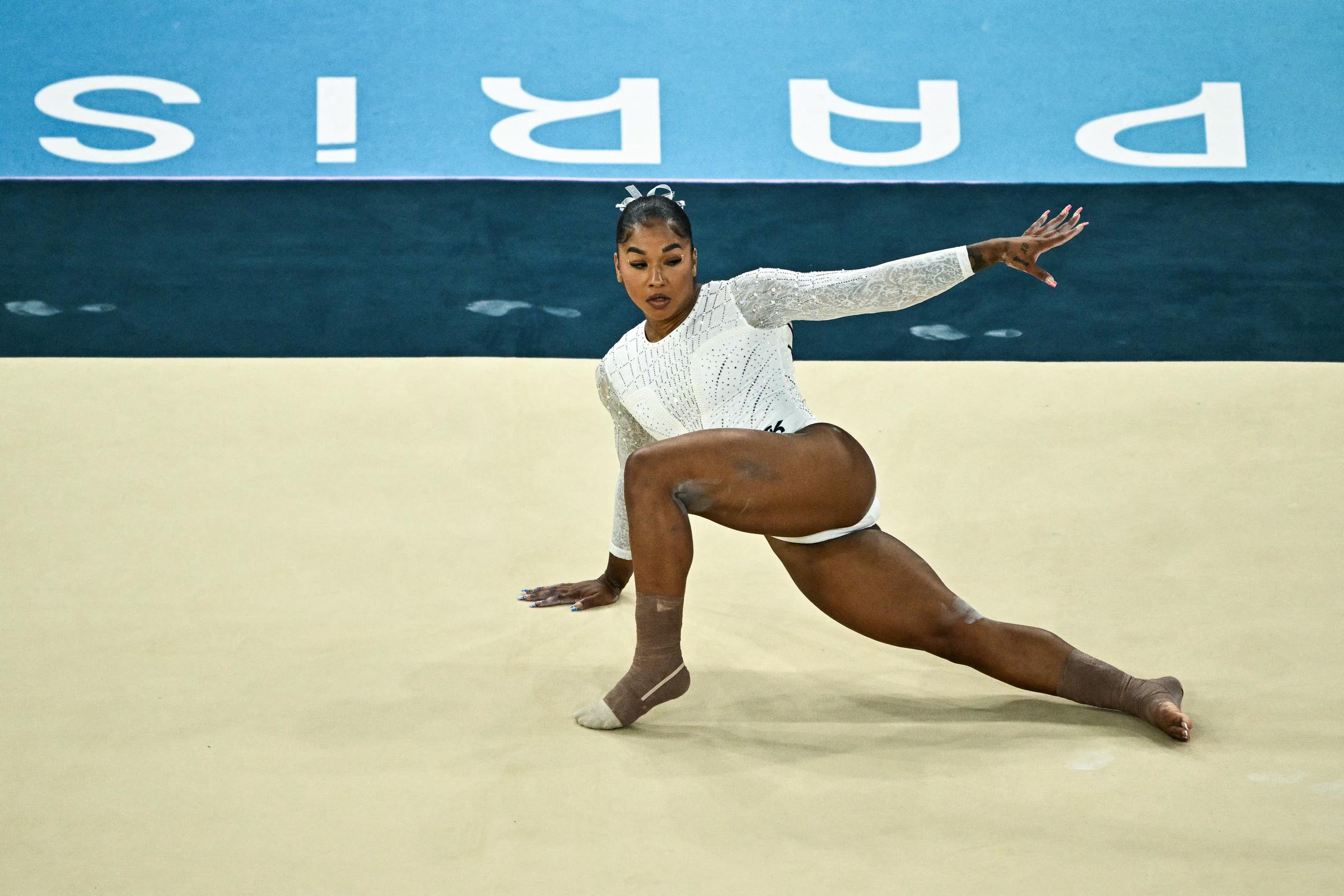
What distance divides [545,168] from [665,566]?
2.75m

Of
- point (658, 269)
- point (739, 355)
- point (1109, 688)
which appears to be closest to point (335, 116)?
point (658, 269)

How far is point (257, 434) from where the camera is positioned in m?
3.89

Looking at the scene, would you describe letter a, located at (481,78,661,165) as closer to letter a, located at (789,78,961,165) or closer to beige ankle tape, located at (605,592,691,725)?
letter a, located at (789,78,961,165)

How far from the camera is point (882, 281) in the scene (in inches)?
92.0

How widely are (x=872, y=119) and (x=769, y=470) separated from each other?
279 cm

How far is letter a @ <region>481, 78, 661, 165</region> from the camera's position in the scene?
465 centimetres

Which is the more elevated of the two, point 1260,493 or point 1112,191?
point 1112,191

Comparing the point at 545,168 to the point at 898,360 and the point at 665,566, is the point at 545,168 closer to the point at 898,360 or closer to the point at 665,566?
the point at 898,360

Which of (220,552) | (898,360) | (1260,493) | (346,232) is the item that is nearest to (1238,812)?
(1260,493)

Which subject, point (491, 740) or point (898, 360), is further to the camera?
point (898, 360)

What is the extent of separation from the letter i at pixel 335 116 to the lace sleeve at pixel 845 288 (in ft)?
8.53

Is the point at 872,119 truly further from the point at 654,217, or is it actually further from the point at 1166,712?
the point at 1166,712

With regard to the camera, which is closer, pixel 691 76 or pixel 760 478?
pixel 760 478

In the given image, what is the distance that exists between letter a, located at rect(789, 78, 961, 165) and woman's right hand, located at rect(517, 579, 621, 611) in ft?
7.67
